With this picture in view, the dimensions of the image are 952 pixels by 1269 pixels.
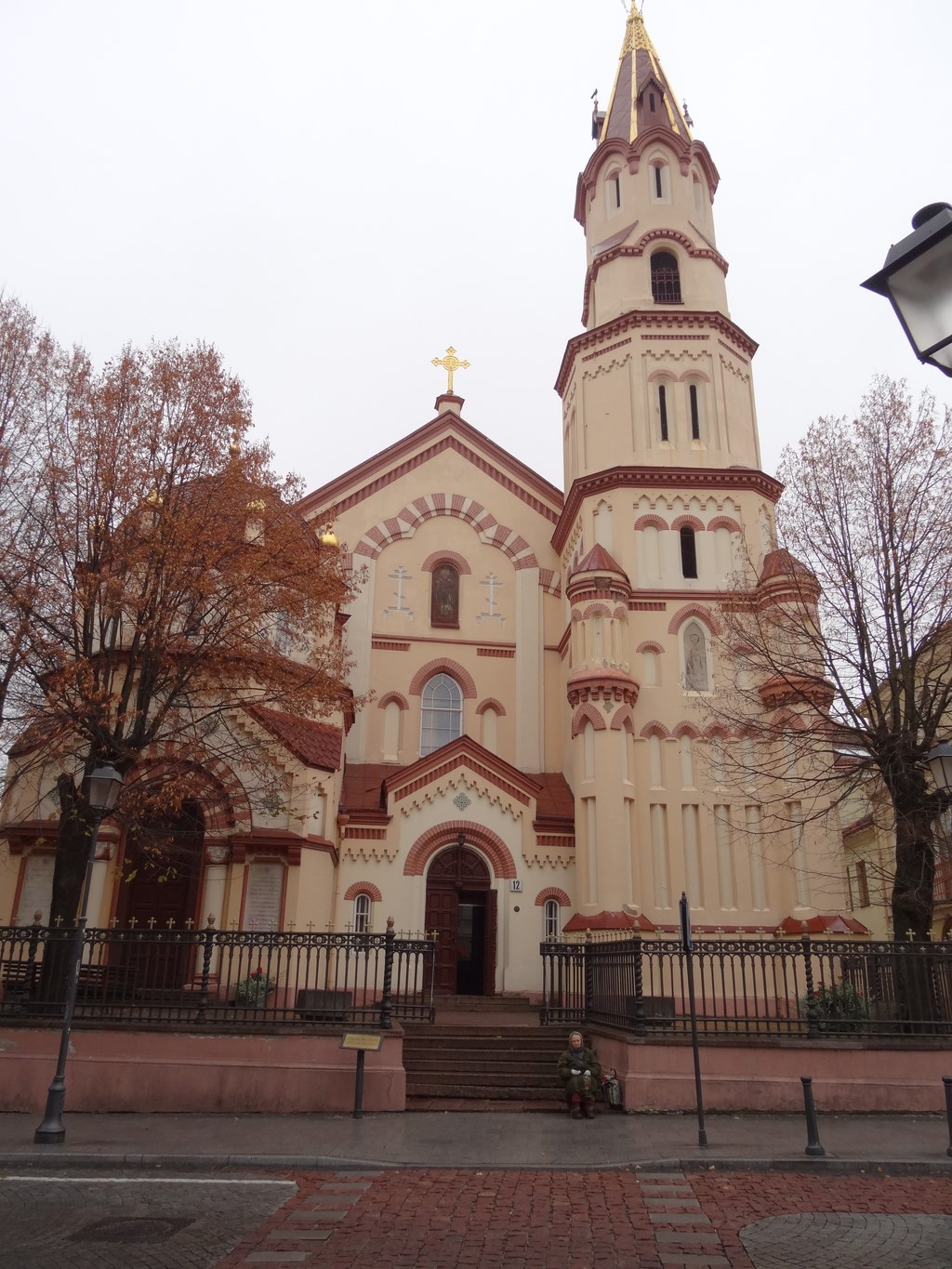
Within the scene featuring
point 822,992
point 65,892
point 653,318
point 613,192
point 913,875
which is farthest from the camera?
point 613,192

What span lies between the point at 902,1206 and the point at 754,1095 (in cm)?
477

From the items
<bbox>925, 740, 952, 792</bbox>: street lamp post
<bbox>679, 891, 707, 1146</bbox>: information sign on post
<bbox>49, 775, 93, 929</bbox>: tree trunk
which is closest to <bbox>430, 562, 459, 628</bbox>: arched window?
<bbox>49, 775, 93, 929</bbox>: tree trunk

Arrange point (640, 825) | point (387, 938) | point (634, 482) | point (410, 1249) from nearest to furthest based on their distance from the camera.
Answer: point (410, 1249)
point (387, 938)
point (640, 825)
point (634, 482)

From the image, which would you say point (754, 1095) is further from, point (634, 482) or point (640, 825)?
point (634, 482)

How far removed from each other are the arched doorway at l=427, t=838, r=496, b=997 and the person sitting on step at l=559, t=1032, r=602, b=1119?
9.59 m

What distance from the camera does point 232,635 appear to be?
16.3 m

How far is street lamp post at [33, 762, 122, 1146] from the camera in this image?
1138 centimetres

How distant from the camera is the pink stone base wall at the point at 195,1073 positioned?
13680mm

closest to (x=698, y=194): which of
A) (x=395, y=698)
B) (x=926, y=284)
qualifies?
(x=395, y=698)

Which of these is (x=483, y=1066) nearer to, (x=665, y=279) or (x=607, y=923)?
(x=607, y=923)

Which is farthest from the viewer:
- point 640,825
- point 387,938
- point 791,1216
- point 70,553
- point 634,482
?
point 634,482

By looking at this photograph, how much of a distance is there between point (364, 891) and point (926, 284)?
69.6 feet

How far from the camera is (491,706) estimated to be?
91.0ft

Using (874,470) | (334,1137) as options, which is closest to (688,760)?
(874,470)
